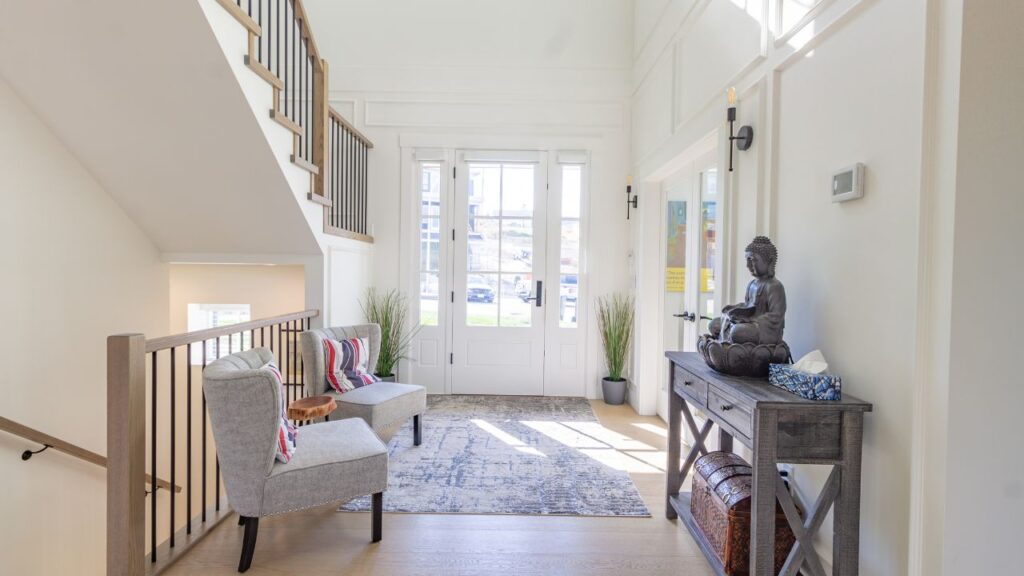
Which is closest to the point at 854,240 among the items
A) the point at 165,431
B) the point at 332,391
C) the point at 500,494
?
the point at 500,494

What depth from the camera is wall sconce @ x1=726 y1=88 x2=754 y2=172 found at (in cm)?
229

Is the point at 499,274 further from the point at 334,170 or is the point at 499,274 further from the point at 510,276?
the point at 334,170

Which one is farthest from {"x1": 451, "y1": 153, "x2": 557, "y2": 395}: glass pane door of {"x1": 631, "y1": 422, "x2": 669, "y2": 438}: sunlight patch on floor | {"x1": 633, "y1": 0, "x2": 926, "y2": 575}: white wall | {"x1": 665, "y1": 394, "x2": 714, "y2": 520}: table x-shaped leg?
{"x1": 665, "y1": 394, "x2": 714, "y2": 520}: table x-shaped leg

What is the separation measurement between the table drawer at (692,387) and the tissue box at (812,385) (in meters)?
0.36

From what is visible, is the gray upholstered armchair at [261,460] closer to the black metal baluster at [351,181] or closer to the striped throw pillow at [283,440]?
the striped throw pillow at [283,440]

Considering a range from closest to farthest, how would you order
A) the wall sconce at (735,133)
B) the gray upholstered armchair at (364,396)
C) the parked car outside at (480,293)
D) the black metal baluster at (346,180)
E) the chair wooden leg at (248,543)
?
the chair wooden leg at (248,543) < the wall sconce at (735,133) < the gray upholstered armchair at (364,396) < the black metal baluster at (346,180) < the parked car outside at (480,293)

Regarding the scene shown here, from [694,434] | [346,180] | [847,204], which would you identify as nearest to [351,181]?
[346,180]

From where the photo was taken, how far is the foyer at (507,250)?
1298mm

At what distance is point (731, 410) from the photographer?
1.73 metres

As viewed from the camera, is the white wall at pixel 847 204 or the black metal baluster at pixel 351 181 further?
the black metal baluster at pixel 351 181

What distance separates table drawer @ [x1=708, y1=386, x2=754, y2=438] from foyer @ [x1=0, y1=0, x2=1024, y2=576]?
4cm

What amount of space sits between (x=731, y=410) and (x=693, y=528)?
708 millimetres

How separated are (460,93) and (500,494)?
137 inches

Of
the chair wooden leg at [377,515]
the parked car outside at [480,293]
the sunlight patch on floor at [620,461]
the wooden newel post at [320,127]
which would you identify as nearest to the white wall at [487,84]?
the parked car outside at [480,293]
